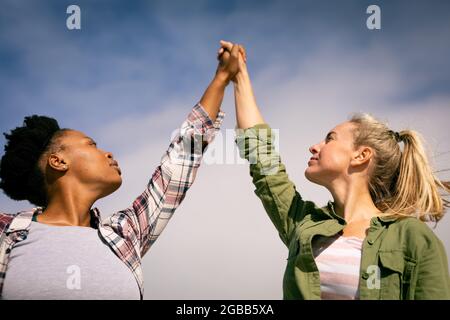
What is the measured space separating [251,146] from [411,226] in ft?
4.90

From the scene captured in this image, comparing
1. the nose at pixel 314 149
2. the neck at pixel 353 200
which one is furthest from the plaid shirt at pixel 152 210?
the neck at pixel 353 200

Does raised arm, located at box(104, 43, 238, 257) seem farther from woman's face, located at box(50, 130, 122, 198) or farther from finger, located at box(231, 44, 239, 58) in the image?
finger, located at box(231, 44, 239, 58)

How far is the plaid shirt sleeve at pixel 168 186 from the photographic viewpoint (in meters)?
3.65

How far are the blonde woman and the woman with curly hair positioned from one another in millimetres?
584

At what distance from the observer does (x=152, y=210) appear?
145 inches

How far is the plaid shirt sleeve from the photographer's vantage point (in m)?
3.65

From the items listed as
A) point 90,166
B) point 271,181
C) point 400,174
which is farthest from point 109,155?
point 400,174

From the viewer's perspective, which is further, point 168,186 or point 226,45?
point 226,45

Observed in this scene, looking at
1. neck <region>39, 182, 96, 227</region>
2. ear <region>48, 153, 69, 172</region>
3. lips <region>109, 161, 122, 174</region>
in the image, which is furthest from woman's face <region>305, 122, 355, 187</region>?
ear <region>48, 153, 69, 172</region>

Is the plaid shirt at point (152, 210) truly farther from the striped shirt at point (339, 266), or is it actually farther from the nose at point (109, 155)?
the striped shirt at point (339, 266)

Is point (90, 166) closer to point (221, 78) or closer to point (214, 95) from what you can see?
point (214, 95)

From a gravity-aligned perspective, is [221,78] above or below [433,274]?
above

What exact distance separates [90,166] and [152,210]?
0.65 meters

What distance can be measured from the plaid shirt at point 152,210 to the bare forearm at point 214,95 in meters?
0.06
